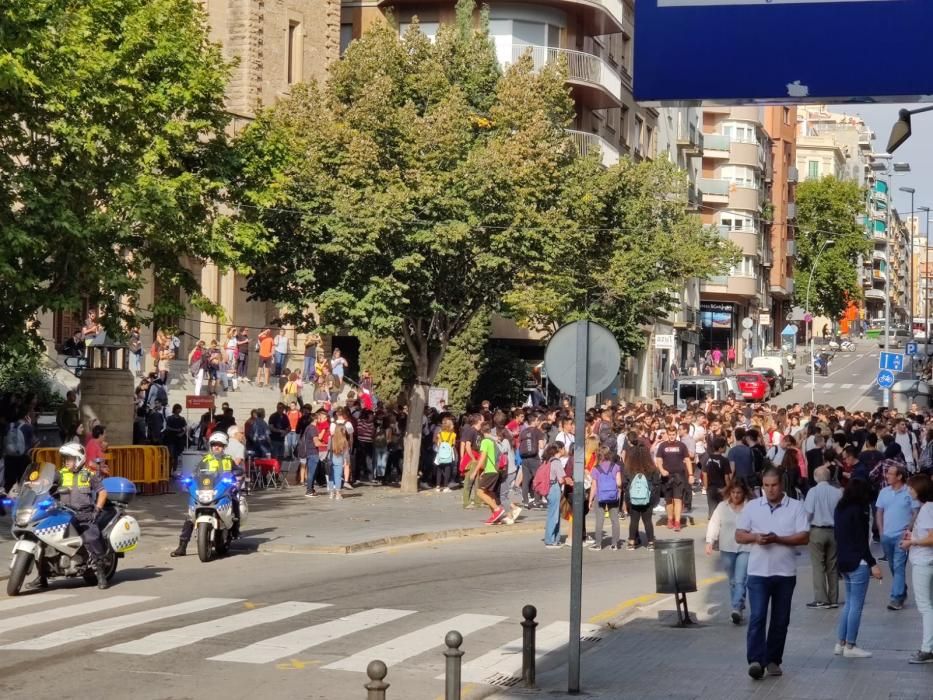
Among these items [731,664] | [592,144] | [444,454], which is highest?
[592,144]

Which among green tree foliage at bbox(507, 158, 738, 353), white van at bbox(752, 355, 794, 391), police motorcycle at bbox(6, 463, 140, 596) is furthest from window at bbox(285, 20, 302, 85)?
police motorcycle at bbox(6, 463, 140, 596)

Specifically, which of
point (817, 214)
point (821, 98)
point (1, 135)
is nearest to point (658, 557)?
point (821, 98)

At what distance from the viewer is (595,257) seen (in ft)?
141

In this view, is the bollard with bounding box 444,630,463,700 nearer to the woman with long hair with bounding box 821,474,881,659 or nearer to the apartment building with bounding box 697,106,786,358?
the woman with long hair with bounding box 821,474,881,659

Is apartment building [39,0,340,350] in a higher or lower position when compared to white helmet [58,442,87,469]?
higher

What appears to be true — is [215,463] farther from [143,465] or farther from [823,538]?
[143,465]

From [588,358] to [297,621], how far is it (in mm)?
4580

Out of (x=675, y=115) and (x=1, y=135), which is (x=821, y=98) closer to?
(x=1, y=135)

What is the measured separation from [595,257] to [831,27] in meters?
33.8

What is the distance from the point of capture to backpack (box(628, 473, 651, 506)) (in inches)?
898

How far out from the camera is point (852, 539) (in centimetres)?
1377

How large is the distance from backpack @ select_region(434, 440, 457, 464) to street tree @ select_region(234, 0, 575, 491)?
62 cm

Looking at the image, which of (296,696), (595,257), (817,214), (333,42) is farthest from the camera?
(817,214)

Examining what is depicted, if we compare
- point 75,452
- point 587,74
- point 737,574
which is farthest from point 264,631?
point 587,74
